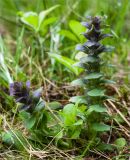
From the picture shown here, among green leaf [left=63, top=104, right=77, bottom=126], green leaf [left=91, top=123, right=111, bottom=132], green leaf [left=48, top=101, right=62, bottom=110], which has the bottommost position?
green leaf [left=91, top=123, right=111, bottom=132]

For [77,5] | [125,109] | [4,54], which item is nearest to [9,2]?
[77,5]

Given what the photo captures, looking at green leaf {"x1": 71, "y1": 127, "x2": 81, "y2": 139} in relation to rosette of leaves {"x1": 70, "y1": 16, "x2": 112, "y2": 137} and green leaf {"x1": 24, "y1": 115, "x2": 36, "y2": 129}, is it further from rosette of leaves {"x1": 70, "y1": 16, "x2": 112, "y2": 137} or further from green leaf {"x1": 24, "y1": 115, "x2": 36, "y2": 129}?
green leaf {"x1": 24, "y1": 115, "x2": 36, "y2": 129}

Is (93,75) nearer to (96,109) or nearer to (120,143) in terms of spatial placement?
(96,109)

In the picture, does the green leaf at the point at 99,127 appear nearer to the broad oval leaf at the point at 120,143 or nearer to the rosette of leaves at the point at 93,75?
the rosette of leaves at the point at 93,75

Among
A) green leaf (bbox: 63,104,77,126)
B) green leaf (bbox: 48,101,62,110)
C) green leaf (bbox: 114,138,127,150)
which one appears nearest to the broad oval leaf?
green leaf (bbox: 114,138,127,150)

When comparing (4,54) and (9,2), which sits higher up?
(9,2)

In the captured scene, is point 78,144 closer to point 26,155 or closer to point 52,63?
point 26,155
